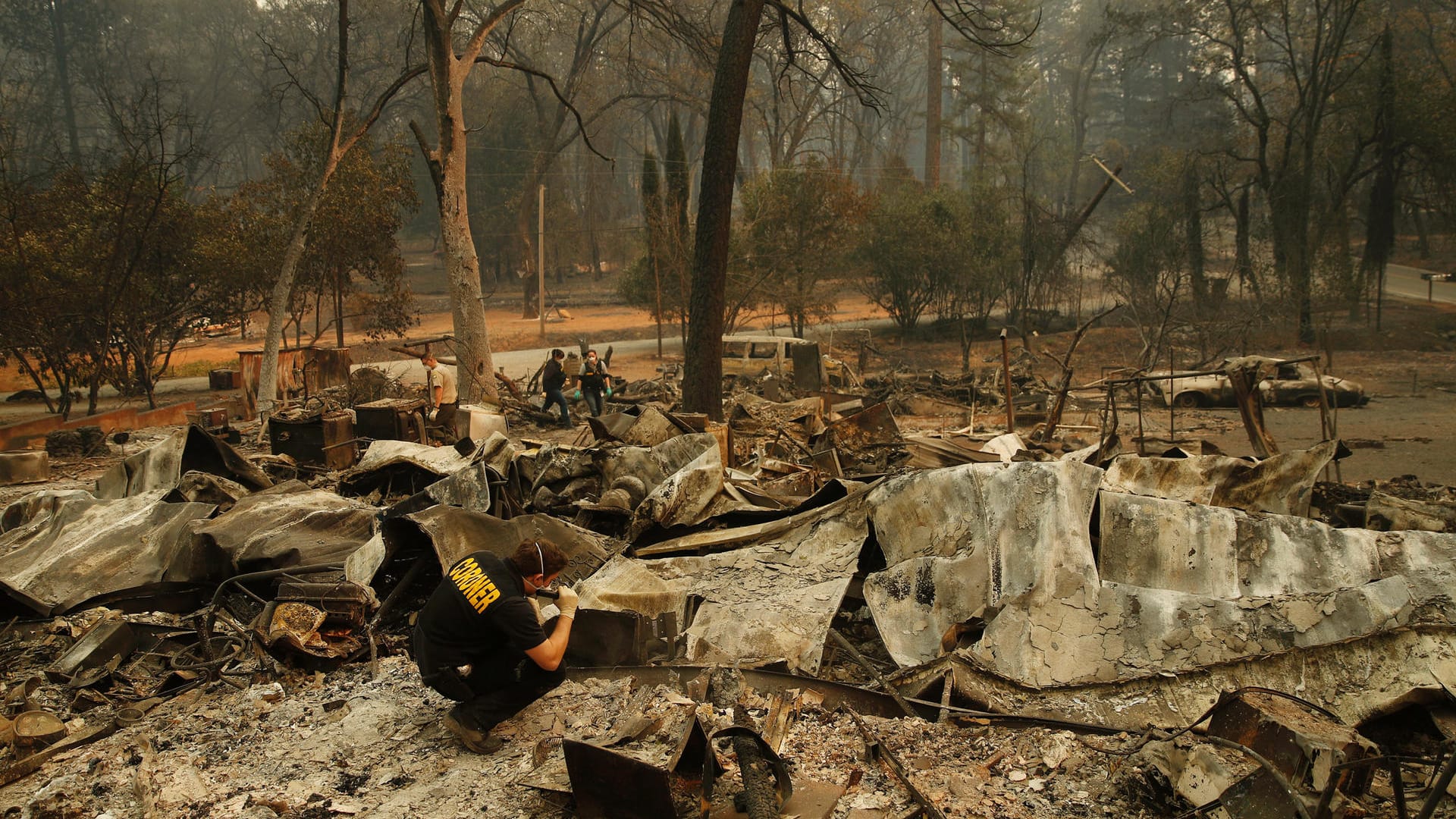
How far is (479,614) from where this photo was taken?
403cm

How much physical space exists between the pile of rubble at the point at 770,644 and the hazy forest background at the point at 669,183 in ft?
19.7

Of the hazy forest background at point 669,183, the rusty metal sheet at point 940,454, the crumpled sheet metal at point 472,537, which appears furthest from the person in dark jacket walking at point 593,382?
the crumpled sheet metal at point 472,537

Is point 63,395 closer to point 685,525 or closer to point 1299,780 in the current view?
point 685,525

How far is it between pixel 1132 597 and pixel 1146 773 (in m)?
1.59

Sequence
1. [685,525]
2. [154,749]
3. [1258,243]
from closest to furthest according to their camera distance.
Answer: [154,749]
[685,525]
[1258,243]

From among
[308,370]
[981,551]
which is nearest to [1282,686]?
[981,551]

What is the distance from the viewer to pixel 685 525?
6.84 m

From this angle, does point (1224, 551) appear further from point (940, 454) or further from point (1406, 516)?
point (940, 454)

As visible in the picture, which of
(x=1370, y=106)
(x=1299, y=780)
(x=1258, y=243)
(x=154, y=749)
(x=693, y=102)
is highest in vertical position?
(x=693, y=102)

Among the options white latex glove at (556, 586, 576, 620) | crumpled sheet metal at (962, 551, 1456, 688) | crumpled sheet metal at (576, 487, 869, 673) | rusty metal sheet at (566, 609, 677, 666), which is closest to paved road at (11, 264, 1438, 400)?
crumpled sheet metal at (576, 487, 869, 673)

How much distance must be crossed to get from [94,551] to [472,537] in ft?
10.1

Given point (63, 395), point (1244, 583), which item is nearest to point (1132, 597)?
point (1244, 583)

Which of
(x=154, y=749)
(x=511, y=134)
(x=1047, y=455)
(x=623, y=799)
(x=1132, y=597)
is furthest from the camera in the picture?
(x=511, y=134)

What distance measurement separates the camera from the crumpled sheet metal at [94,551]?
6375mm
